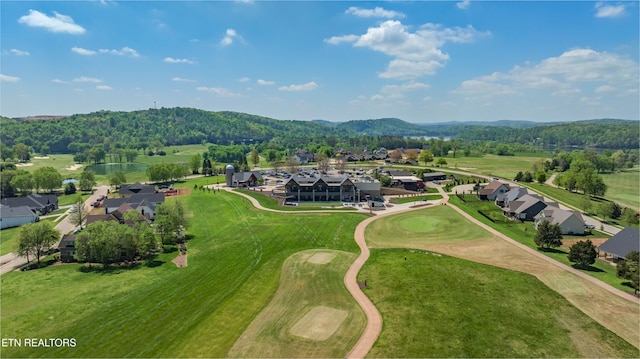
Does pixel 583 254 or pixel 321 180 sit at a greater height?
pixel 321 180

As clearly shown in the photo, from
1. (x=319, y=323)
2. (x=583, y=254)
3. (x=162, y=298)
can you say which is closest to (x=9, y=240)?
(x=162, y=298)

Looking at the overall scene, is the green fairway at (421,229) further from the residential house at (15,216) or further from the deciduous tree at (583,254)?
the residential house at (15,216)

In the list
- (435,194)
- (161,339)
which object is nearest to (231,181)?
(435,194)

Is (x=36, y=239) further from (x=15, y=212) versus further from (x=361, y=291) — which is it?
(x=361, y=291)

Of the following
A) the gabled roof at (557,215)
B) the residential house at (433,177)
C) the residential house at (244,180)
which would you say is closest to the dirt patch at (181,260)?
the residential house at (244,180)

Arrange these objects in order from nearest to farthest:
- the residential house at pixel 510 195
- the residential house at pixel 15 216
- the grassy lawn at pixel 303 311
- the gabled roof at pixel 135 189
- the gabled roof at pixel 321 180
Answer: the grassy lawn at pixel 303 311 < the residential house at pixel 15 216 < the residential house at pixel 510 195 < the gabled roof at pixel 321 180 < the gabled roof at pixel 135 189

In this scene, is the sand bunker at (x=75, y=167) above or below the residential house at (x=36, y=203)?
above

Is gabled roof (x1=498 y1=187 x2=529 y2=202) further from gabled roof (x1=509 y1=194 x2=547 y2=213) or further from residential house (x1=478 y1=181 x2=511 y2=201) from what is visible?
residential house (x1=478 y1=181 x2=511 y2=201)
